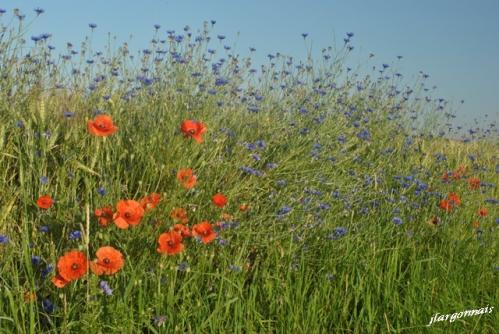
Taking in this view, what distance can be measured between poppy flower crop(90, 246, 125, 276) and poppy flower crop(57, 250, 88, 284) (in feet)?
0.12

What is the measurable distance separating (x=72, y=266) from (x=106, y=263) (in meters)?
0.13

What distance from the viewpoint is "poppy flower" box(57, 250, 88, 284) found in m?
2.32

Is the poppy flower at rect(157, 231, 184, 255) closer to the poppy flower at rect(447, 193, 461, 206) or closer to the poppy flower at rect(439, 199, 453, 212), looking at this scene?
the poppy flower at rect(439, 199, 453, 212)

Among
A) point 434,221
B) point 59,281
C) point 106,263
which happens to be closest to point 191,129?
point 106,263

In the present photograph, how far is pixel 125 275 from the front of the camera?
2527 millimetres

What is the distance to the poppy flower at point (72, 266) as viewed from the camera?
7.62 feet

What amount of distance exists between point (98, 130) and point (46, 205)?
0.40 m

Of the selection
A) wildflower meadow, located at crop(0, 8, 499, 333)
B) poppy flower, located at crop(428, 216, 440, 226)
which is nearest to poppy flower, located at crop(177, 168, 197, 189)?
wildflower meadow, located at crop(0, 8, 499, 333)

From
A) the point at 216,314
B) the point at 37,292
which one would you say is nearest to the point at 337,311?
the point at 216,314

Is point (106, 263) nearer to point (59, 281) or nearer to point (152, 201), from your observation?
point (59, 281)

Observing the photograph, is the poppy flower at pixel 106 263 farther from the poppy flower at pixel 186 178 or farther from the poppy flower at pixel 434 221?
the poppy flower at pixel 434 221

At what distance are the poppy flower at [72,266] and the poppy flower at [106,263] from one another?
37 millimetres

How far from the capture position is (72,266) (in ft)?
7.69

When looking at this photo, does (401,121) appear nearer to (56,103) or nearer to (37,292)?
(56,103)
